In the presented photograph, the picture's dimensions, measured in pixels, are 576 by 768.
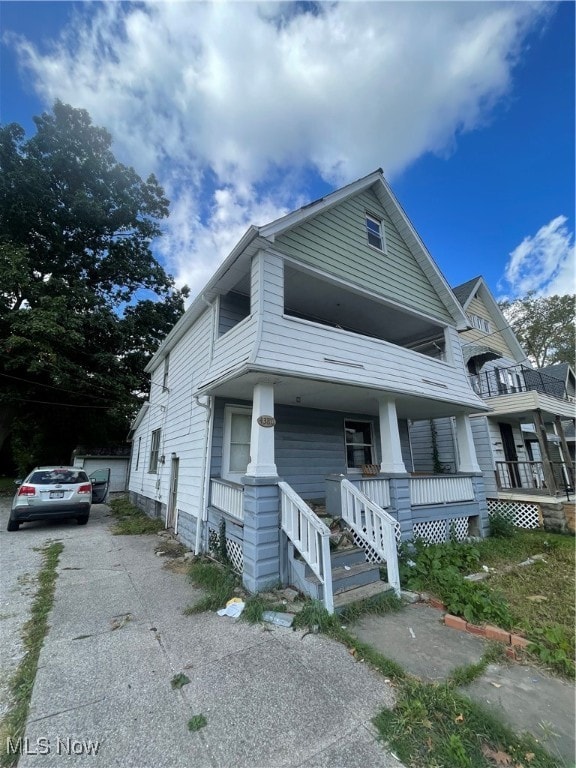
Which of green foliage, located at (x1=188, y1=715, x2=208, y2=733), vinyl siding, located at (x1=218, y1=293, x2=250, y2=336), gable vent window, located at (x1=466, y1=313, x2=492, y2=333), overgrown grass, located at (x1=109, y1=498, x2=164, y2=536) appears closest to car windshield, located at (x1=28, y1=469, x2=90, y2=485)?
overgrown grass, located at (x1=109, y1=498, x2=164, y2=536)

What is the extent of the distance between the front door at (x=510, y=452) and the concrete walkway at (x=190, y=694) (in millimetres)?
12605

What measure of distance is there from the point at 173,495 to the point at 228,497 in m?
4.38

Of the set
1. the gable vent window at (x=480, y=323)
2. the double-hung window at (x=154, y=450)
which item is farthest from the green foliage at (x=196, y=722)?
the gable vent window at (x=480, y=323)

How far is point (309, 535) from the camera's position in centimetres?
462

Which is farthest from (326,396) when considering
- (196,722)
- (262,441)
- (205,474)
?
(196,722)

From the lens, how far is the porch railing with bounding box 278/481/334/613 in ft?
14.3

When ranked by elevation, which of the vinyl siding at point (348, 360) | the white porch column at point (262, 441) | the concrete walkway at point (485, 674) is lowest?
the concrete walkway at point (485, 674)

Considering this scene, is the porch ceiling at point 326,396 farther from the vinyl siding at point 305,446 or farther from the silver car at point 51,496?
the silver car at point 51,496

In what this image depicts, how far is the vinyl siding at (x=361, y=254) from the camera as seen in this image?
22.4 ft

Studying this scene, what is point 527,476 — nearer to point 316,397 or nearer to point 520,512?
point 520,512

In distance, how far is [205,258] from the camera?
477 inches

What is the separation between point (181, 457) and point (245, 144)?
28.1 ft

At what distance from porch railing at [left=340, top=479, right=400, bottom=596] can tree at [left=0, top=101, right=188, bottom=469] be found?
14.8 m

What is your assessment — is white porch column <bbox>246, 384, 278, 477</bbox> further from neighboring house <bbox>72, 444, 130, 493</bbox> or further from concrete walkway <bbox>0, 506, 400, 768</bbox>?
neighboring house <bbox>72, 444, 130, 493</bbox>
